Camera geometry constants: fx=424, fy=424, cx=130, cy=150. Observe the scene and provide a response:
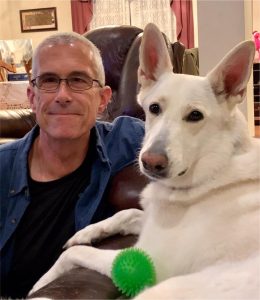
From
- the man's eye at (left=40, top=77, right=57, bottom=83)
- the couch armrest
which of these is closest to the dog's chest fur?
the couch armrest

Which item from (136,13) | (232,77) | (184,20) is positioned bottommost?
(232,77)

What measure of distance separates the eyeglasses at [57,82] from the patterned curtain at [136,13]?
5.62 metres

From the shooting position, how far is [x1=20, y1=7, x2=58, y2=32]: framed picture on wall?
7855mm

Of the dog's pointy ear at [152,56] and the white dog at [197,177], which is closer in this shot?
the white dog at [197,177]

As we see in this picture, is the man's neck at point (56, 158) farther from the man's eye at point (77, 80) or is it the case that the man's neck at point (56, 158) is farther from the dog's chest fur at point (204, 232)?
the dog's chest fur at point (204, 232)

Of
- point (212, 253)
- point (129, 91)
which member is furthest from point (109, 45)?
point (212, 253)

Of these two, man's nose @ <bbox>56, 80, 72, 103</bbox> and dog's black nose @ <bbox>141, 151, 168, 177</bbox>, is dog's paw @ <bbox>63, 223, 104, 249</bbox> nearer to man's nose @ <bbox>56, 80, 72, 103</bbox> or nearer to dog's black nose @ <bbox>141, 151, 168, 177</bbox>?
dog's black nose @ <bbox>141, 151, 168, 177</bbox>

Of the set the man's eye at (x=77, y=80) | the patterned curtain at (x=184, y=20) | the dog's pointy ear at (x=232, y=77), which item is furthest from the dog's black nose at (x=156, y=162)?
the patterned curtain at (x=184, y=20)

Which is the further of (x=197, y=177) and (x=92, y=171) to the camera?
(x=92, y=171)

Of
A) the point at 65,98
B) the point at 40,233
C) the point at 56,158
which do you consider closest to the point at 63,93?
the point at 65,98

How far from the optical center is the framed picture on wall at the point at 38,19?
786 centimetres

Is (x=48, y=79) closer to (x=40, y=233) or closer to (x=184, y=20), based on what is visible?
(x=40, y=233)

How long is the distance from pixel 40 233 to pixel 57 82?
0.64 meters

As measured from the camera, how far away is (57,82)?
1.80 m
